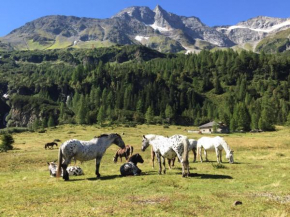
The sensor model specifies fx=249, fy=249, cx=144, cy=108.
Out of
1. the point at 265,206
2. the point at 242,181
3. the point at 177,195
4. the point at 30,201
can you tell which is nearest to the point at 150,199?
the point at 177,195

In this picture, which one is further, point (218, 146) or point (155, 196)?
point (218, 146)

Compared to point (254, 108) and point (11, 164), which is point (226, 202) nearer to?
point (11, 164)

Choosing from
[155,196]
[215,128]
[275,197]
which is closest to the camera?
[275,197]

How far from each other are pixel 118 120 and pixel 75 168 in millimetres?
132410

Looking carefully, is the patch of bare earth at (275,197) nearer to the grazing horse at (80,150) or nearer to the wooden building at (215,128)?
the grazing horse at (80,150)

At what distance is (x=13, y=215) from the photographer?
11562mm

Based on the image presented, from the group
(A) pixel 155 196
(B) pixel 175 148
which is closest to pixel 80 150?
(B) pixel 175 148

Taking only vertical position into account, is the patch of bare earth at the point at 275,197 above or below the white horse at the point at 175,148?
below

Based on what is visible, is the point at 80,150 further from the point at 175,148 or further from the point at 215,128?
the point at 215,128

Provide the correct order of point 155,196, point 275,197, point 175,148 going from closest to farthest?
point 275,197 < point 155,196 < point 175,148

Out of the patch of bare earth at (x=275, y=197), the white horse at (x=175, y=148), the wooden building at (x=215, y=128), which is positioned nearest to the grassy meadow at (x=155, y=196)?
the patch of bare earth at (x=275, y=197)

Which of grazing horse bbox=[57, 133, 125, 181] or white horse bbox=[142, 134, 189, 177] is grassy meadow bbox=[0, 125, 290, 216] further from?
grazing horse bbox=[57, 133, 125, 181]

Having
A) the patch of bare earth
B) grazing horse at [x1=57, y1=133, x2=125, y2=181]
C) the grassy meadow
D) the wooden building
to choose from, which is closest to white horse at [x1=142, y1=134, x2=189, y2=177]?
the grassy meadow

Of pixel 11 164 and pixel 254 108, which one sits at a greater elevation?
pixel 254 108
